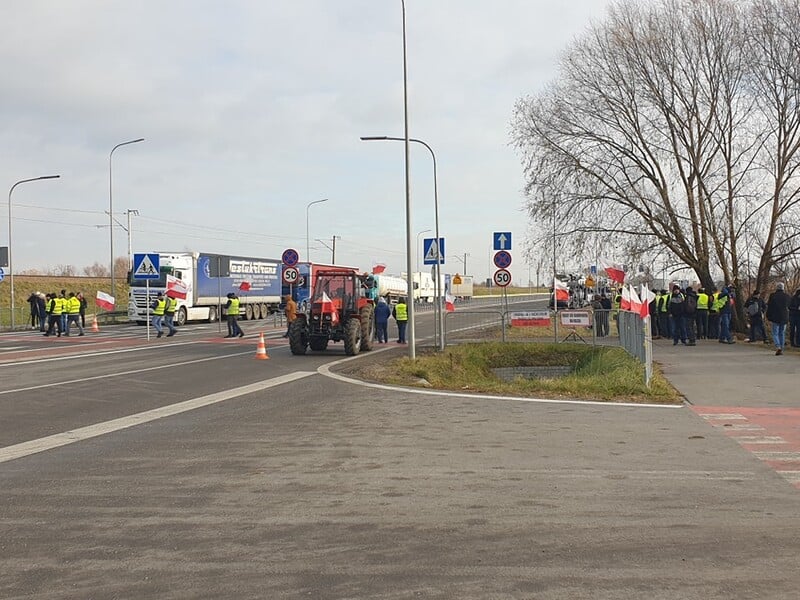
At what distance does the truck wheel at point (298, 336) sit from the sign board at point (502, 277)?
5.82 meters

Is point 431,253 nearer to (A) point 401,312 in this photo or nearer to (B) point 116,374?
(A) point 401,312

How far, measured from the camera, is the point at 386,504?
6.37 metres

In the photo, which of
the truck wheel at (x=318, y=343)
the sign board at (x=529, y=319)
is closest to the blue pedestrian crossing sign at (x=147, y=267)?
the truck wheel at (x=318, y=343)

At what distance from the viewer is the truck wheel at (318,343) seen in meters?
22.5

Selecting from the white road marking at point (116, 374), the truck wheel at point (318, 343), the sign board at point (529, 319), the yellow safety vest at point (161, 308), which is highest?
the yellow safety vest at point (161, 308)

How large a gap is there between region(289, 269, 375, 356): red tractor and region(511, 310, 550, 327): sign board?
4.58m

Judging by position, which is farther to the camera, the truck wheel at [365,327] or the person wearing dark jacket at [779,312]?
the truck wheel at [365,327]

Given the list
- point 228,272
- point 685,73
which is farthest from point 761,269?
point 228,272

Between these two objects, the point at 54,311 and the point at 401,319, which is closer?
the point at 401,319

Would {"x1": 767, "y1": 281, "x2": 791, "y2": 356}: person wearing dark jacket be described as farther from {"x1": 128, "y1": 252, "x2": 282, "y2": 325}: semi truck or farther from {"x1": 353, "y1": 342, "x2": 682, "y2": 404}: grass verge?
{"x1": 128, "y1": 252, "x2": 282, "y2": 325}: semi truck

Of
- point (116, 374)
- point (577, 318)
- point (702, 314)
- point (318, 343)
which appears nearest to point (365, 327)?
point (318, 343)

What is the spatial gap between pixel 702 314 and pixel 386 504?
71.8ft

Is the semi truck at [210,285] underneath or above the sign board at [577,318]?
above

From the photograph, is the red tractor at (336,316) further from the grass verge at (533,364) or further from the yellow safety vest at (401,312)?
the yellow safety vest at (401,312)
